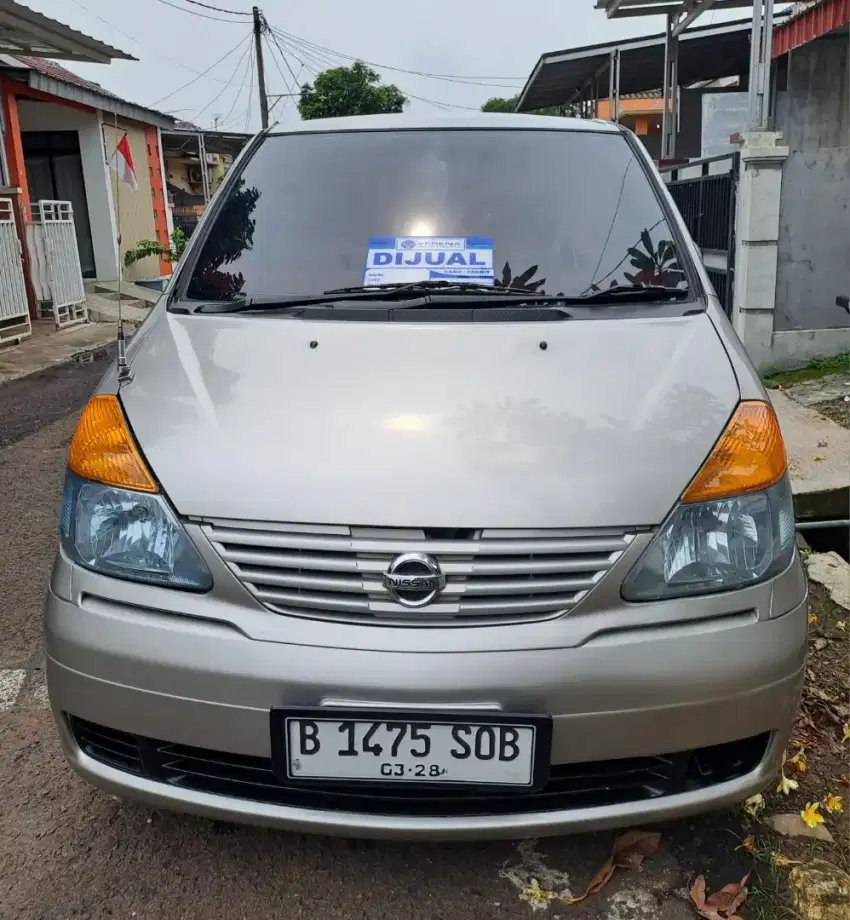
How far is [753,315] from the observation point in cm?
633

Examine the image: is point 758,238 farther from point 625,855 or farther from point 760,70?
point 625,855

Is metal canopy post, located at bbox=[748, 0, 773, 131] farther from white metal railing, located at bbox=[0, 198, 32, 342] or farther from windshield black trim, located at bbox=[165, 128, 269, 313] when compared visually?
white metal railing, located at bbox=[0, 198, 32, 342]

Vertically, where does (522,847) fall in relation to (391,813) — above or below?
below

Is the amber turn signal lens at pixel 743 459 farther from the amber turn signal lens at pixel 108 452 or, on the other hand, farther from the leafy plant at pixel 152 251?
the leafy plant at pixel 152 251

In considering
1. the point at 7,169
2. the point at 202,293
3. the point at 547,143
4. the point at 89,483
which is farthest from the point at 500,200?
the point at 7,169

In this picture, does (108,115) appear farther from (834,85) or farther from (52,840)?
(52,840)

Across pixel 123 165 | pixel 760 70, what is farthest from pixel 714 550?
pixel 760 70

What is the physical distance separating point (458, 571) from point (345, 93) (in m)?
33.2

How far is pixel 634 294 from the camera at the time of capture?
2.28 m

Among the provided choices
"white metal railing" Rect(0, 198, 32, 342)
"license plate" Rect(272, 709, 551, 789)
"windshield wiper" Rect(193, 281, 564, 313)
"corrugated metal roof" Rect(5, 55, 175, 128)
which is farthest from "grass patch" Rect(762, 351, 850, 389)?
"corrugated metal roof" Rect(5, 55, 175, 128)

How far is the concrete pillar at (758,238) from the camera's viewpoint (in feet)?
19.9

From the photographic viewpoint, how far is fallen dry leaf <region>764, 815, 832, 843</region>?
2061 mm

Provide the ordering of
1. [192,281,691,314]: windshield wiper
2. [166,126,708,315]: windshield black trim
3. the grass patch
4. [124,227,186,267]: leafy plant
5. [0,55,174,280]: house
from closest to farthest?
1. [192,281,691,314]: windshield wiper
2. [166,126,708,315]: windshield black trim
3. the grass patch
4. [124,227,186,267]: leafy plant
5. [0,55,174,280]: house

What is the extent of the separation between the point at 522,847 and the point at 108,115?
1682 cm
